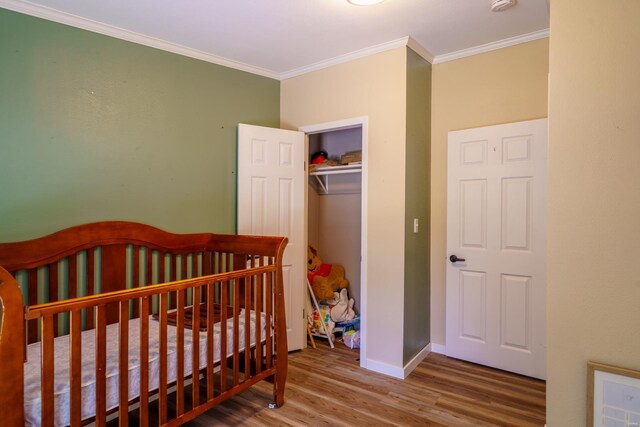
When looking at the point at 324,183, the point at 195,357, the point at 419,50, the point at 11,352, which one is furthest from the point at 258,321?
the point at 419,50

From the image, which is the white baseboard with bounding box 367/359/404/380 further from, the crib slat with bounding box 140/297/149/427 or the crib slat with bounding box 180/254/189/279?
the crib slat with bounding box 140/297/149/427

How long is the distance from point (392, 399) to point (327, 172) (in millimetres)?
1986

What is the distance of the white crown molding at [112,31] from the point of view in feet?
6.64

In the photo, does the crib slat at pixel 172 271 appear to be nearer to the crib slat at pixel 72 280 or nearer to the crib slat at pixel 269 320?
the crib slat at pixel 72 280

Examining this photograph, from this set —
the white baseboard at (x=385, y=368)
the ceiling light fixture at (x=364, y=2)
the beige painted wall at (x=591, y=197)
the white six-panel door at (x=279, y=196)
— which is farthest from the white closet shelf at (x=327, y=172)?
the beige painted wall at (x=591, y=197)

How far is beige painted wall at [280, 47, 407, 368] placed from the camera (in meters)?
2.63

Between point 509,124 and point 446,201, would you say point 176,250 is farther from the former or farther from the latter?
point 509,124

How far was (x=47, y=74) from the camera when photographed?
2100 millimetres

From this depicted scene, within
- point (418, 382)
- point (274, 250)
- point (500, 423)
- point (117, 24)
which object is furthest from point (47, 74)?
point (500, 423)

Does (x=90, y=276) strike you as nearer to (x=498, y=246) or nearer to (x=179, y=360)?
(x=179, y=360)

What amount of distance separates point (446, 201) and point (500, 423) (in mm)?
1589

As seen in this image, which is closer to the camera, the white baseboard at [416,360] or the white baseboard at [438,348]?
the white baseboard at [416,360]

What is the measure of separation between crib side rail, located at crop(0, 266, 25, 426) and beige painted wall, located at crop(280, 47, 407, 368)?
211cm

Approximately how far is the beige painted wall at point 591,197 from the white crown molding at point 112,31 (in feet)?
7.68
